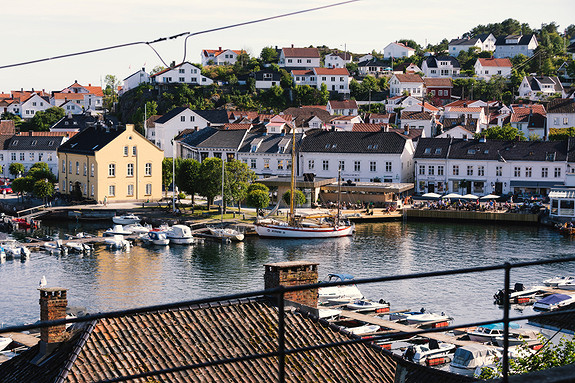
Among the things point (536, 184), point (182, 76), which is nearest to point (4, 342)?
point (536, 184)

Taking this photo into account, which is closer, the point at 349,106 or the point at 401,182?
the point at 401,182

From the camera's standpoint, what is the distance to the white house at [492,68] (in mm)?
81875

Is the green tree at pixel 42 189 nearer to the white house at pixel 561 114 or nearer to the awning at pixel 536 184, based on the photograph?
the awning at pixel 536 184

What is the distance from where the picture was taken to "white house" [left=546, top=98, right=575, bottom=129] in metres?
55.4

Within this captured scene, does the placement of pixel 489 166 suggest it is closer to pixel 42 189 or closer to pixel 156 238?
pixel 156 238

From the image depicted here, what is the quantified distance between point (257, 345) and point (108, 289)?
48.3 feet

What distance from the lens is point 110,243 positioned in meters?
30.8

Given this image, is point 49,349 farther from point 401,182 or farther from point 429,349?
point 401,182

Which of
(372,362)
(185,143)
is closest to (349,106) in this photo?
(185,143)

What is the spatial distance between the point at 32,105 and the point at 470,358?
71.9m

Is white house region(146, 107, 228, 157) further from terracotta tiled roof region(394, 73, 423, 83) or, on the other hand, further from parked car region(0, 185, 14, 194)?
terracotta tiled roof region(394, 73, 423, 83)

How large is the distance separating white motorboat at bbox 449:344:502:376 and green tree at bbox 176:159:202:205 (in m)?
24.3

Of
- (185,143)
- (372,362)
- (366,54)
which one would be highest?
(366,54)

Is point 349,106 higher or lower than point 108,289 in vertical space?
higher
